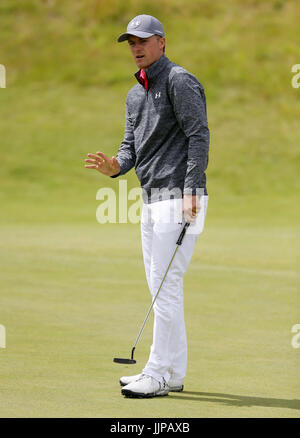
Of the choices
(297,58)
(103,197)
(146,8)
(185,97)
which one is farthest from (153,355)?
(146,8)

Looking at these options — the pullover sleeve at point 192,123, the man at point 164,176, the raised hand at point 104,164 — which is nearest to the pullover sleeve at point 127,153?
the raised hand at point 104,164

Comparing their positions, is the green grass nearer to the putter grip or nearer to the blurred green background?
the blurred green background

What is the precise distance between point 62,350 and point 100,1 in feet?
78.9

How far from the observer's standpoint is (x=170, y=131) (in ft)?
14.7

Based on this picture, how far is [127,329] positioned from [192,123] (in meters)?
2.28

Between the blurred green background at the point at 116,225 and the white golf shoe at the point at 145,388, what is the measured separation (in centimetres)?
6

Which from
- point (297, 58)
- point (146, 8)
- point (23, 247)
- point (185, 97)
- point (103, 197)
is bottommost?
point (185, 97)

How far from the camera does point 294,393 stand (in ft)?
14.6

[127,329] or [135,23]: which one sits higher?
[135,23]

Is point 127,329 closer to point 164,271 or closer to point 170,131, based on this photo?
point 164,271

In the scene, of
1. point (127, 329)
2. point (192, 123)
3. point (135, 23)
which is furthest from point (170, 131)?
point (127, 329)

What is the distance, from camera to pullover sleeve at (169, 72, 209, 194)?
4332mm

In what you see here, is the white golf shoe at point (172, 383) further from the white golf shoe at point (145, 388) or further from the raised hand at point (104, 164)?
the raised hand at point (104, 164)
